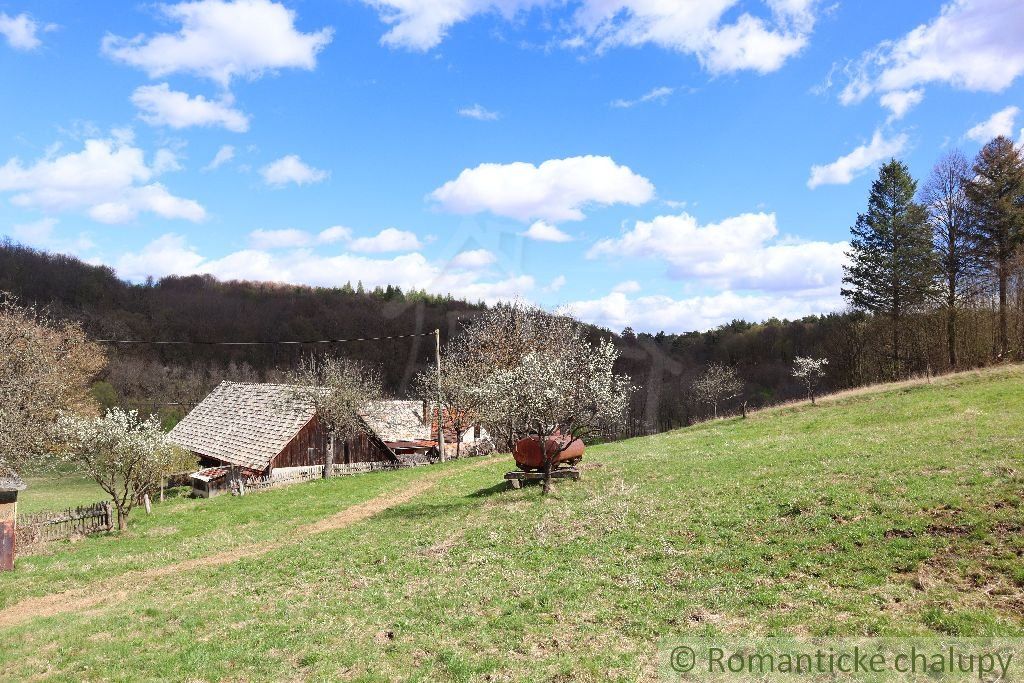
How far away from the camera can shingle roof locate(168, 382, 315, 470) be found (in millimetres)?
43000

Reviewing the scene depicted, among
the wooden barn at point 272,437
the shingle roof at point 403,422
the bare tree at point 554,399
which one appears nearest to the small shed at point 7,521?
the bare tree at point 554,399

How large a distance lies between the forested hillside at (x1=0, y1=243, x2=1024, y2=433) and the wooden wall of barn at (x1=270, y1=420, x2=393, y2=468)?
1487 inches

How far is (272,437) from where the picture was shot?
1716 inches

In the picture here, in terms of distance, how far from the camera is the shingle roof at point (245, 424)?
1693 inches

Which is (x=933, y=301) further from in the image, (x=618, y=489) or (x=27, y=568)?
(x=27, y=568)

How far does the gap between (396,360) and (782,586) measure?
117817 millimetres

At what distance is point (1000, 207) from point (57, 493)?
3277 inches

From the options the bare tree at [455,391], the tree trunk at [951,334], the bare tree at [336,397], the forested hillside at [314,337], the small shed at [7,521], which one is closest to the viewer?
the small shed at [7,521]

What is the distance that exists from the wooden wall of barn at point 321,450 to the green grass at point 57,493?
12.3 meters

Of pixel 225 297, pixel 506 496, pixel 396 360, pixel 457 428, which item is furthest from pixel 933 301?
pixel 225 297

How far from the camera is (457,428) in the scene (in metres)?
48.9

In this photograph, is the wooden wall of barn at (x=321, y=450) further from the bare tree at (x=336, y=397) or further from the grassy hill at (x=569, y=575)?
the grassy hill at (x=569, y=575)

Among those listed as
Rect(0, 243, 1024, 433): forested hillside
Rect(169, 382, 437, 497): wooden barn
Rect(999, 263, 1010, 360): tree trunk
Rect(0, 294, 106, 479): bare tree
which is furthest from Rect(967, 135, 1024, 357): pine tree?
Rect(0, 294, 106, 479): bare tree

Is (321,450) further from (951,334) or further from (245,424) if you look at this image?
(951,334)
